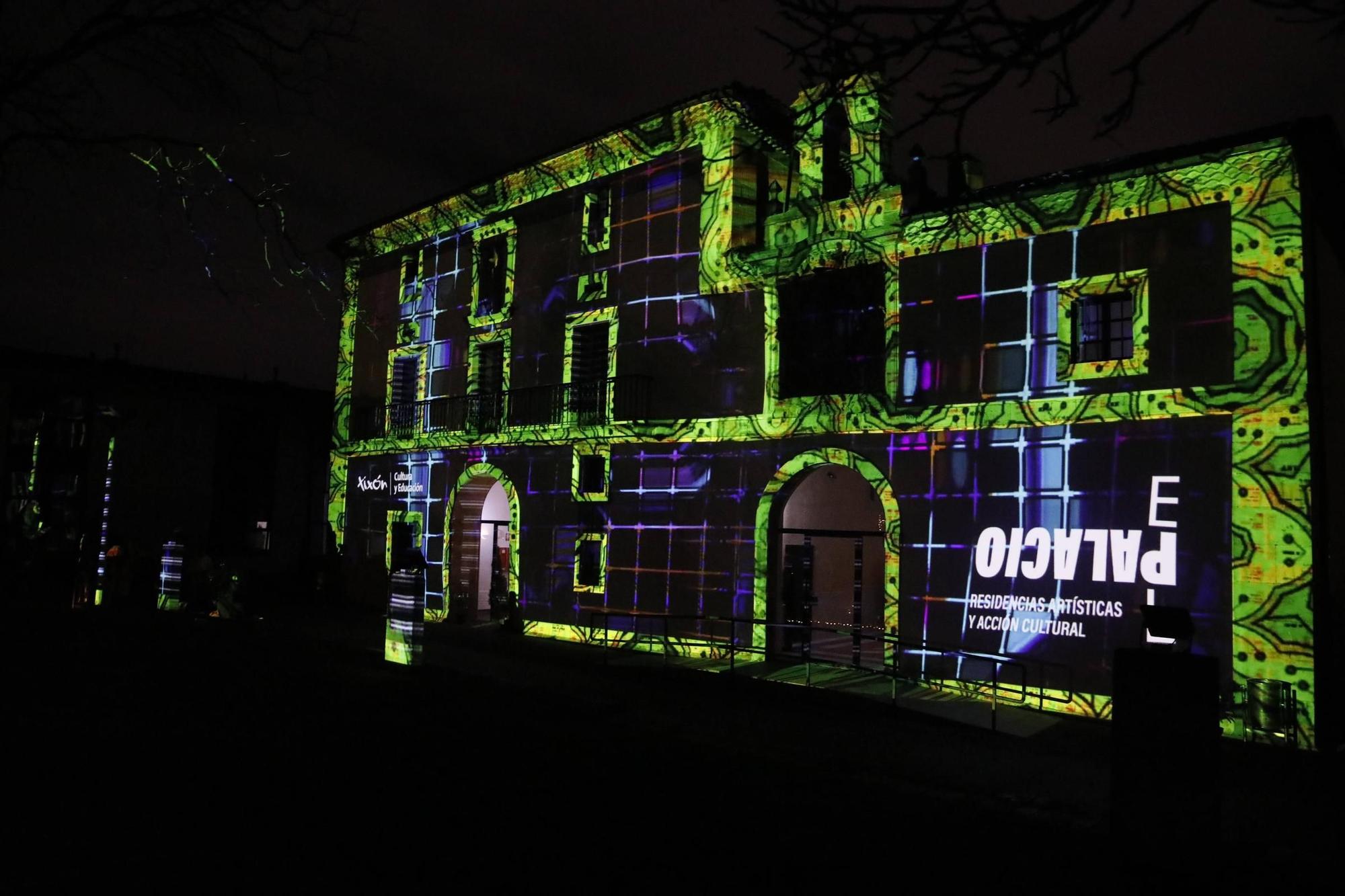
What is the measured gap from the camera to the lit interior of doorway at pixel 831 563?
59.3 feet

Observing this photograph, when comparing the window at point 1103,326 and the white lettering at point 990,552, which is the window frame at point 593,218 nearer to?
the window at point 1103,326

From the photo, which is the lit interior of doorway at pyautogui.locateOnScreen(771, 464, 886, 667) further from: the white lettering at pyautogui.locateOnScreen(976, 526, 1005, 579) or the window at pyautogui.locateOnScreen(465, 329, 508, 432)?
the window at pyautogui.locateOnScreen(465, 329, 508, 432)

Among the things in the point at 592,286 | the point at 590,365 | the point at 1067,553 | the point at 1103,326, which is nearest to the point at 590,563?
the point at 590,365

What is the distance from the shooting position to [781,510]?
59.6ft

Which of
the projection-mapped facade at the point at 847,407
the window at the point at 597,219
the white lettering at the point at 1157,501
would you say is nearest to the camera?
the projection-mapped facade at the point at 847,407

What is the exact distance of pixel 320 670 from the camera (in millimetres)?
14289

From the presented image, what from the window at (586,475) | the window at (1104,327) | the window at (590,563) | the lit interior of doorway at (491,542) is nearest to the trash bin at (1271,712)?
the window at (1104,327)

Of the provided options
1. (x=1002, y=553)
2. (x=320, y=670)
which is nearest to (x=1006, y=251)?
(x=1002, y=553)

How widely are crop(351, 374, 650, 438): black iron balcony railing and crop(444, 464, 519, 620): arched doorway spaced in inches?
59.2

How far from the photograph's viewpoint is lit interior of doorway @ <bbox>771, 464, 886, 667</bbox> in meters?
18.1

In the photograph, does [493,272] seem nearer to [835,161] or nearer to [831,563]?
[835,161]

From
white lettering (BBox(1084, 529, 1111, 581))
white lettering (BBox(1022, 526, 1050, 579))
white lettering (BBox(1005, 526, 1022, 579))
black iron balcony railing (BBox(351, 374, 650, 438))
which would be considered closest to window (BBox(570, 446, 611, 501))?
black iron balcony railing (BBox(351, 374, 650, 438))

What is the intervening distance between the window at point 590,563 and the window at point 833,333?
5.65m

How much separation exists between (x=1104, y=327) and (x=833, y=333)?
4666 millimetres
